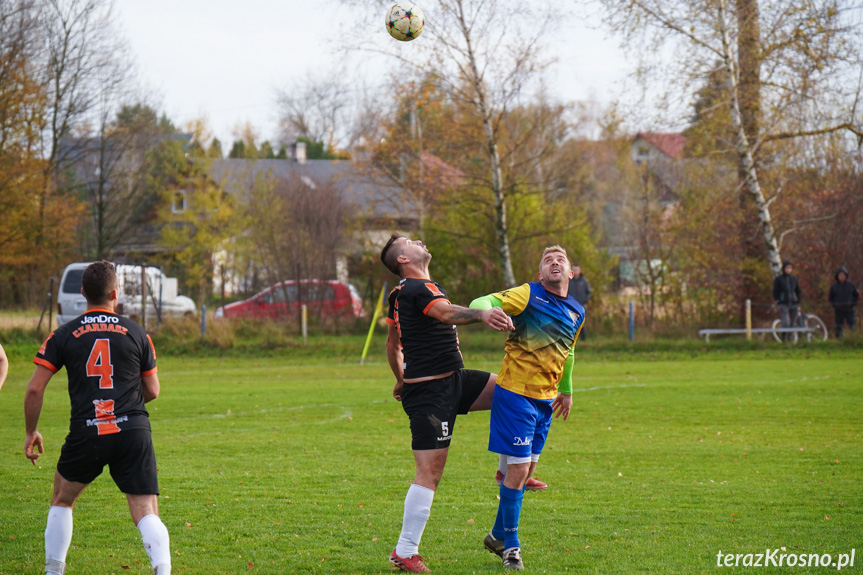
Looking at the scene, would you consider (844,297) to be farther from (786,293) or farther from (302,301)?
(302,301)

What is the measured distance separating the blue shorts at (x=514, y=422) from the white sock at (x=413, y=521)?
52 cm

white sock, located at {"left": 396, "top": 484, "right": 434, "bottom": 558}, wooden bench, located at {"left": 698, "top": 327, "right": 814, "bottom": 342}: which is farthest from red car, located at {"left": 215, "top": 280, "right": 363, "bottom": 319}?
white sock, located at {"left": 396, "top": 484, "right": 434, "bottom": 558}

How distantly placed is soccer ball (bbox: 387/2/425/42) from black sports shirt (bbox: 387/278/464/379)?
6379 mm

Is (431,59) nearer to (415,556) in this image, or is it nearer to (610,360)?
(610,360)

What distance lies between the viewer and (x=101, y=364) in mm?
4430

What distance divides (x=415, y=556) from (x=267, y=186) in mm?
36041

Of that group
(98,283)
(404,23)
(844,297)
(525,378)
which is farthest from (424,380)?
(844,297)

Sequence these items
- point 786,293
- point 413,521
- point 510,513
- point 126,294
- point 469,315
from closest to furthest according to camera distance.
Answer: point 469,315 < point 413,521 < point 510,513 < point 786,293 < point 126,294

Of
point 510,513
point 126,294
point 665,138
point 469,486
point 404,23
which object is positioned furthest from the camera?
point 665,138

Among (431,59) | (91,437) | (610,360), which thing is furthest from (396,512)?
(431,59)

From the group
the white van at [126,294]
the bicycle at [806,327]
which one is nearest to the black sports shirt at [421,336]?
the bicycle at [806,327]

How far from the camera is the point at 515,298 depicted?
17.2ft

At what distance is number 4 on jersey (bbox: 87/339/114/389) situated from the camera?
442 cm

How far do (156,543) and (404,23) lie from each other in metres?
8.24
